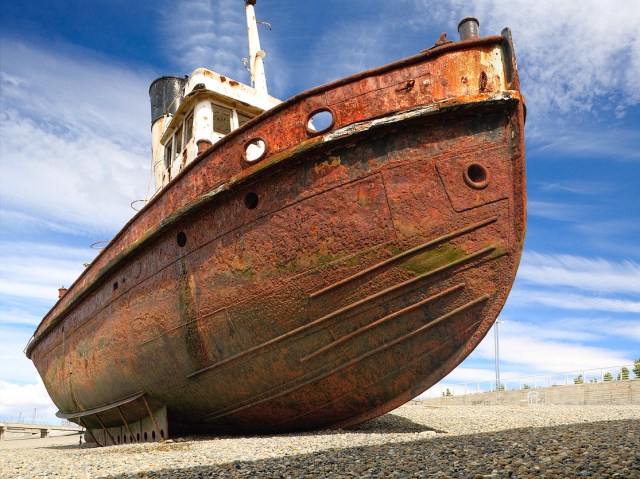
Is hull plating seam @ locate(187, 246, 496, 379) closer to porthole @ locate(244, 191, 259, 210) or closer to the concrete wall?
porthole @ locate(244, 191, 259, 210)

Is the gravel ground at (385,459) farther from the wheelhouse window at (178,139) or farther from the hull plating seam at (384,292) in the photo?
the wheelhouse window at (178,139)

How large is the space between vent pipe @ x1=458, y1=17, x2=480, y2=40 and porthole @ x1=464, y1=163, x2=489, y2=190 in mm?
1409

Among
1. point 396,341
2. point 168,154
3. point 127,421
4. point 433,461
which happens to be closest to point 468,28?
point 396,341

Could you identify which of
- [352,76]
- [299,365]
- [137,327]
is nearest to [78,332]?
[137,327]

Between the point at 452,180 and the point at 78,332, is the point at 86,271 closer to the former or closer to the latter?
the point at 78,332

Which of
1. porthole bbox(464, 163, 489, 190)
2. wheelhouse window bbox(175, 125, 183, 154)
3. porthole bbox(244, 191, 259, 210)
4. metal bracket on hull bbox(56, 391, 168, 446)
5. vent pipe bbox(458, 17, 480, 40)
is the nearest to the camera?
porthole bbox(464, 163, 489, 190)

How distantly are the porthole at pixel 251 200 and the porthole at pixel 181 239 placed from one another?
1.14m

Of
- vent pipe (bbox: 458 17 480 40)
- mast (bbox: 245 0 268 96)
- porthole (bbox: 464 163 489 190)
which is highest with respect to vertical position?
mast (bbox: 245 0 268 96)

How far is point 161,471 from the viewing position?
155 inches

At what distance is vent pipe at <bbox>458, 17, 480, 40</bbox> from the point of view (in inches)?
207

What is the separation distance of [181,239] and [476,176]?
3.59 metres

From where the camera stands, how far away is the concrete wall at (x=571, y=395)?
45.1ft

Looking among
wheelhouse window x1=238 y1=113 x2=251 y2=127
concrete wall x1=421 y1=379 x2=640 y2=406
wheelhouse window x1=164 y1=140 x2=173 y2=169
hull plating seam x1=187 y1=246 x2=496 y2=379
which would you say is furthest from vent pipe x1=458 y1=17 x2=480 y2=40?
concrete wall x1=421 y1=379 x2=640 y2=406

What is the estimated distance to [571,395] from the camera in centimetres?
1520
